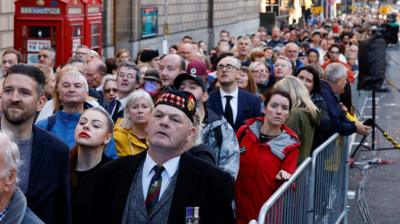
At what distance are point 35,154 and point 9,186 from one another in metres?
1.41

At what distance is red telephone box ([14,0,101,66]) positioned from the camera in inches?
670

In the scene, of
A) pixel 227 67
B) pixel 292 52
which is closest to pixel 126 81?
pixel 227 67

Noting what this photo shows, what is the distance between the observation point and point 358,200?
1196cm

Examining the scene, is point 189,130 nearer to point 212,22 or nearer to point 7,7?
point 7,7

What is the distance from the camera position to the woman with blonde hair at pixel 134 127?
754cm

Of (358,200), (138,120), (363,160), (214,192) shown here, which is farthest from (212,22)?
(214,192)

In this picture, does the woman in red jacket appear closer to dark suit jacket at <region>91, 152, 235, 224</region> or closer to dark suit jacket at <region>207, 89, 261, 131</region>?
dark suit jacket at <region>207, 89, 261, 131</region>

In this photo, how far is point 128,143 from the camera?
756 centimetres

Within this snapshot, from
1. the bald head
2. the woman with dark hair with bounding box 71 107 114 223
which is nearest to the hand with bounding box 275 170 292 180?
the woman with dark hair with bounding box 71 107 114 223

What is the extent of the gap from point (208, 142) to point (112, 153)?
2.74 ft

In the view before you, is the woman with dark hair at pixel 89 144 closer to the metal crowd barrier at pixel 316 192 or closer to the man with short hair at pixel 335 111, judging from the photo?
the metal crowd barrier at pixel 316 192

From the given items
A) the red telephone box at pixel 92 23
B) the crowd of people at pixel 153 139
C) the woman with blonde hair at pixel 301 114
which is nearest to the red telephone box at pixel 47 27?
the red telephone box at pixel 92 23

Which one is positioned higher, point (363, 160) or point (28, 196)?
point (28, 196)

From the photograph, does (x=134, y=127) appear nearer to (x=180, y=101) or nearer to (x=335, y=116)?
(x=180, y=101)
